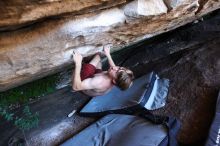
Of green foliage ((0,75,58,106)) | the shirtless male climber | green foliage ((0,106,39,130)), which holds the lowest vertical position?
green foliage ((0,106,39,130))

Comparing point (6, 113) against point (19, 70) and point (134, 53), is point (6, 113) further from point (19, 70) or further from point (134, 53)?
point (134, 53)

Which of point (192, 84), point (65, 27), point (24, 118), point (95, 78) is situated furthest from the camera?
point (192, 84)

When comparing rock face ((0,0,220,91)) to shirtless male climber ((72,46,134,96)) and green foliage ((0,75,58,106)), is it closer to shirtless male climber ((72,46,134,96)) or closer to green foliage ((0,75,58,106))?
shirtless male climber ((72,46,134,96))

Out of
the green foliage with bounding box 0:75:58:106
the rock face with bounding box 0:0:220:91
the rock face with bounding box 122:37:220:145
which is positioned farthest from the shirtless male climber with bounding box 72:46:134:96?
the rock face with bounding box 122:37:220:145

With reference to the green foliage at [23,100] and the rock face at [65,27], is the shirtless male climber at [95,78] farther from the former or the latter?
the green foliage at [23,100]

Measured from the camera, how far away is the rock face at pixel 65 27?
1.83 metres

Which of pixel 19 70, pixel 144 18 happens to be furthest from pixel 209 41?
pixel 19 70

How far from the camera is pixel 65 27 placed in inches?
86.1

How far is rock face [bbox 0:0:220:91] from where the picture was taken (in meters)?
1.83

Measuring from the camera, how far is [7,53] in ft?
6.90

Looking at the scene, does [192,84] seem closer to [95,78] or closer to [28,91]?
[95,78]

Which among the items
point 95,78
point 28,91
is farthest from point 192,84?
point 28,91

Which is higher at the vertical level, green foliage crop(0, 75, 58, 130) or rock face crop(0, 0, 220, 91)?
rock face crop(0, 0, 220, 91)

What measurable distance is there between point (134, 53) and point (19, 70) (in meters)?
2.20
